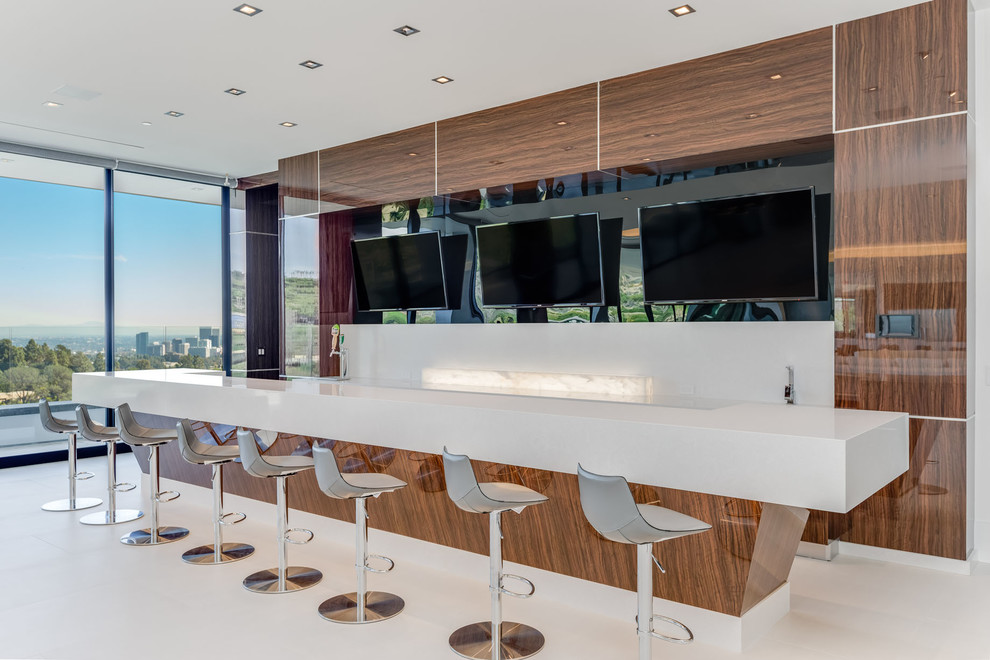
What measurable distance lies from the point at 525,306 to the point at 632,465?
9.25ft

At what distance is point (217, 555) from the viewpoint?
12.8ft

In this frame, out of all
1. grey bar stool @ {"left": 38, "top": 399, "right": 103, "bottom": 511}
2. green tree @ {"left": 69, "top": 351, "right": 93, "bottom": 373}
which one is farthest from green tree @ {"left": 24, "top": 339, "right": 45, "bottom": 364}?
grey bar stool @ {"left": 38, "top": 399, "right": 103, "bottom": 511}

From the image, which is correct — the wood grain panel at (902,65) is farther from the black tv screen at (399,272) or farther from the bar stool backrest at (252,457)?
the bar stool backrest at (252,457)

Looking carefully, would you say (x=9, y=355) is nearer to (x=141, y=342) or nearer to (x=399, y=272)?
(x=141, y=342)

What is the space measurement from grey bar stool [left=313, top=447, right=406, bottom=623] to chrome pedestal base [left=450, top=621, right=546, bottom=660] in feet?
1.34

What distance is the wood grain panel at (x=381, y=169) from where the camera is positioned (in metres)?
5.55

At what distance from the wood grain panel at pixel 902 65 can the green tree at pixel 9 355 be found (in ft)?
22.8

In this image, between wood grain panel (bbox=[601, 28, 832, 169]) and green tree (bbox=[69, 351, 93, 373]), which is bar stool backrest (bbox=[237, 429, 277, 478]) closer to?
wood grain panel (bbox=[601, 28, 832, 169])

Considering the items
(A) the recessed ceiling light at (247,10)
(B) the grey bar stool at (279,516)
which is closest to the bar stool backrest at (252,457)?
(B) the grey bar stool at (279,516)

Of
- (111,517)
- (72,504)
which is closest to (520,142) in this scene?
(111,517)

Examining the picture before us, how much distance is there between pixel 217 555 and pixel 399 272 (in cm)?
286

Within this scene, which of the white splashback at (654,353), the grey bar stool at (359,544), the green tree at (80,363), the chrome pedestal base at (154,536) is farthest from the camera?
the green tree at (80,363)

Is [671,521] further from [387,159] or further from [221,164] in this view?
[221,164]

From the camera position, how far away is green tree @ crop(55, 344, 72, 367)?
6.75m
